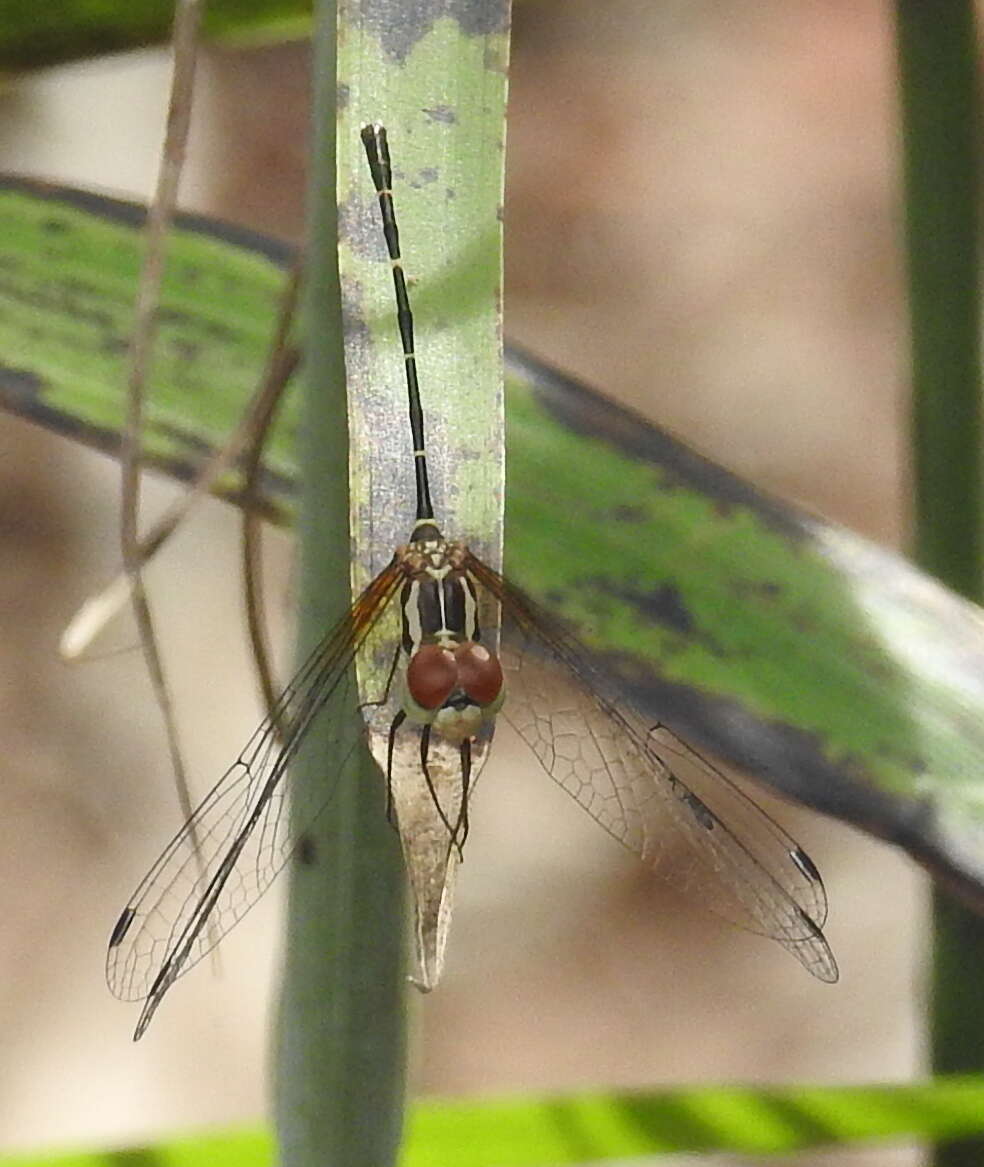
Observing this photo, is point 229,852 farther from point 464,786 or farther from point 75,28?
point 75,28

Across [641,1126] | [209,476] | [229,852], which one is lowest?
[641,1126]

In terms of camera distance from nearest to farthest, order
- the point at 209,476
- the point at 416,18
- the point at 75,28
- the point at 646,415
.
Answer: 1. the point at 416,18
2. the point at 209,476
3. the point at 75,28
4. the point at 646,415

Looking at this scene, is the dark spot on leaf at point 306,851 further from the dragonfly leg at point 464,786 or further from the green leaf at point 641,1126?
the green leaf at point 641,1126

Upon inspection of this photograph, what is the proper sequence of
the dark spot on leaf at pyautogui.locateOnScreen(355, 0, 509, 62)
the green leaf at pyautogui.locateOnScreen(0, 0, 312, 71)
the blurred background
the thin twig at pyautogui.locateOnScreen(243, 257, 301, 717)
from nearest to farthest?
the dark spot on leaf at pyautogui.locateOnScreen(355, 0, 509, 62)
the thin twig at pyautogui.locateOnScreen(243, 257, 301, 717)
the green leaf at pyautogui.locateOnScreen(0, 0, 312, 71)
the blurred background

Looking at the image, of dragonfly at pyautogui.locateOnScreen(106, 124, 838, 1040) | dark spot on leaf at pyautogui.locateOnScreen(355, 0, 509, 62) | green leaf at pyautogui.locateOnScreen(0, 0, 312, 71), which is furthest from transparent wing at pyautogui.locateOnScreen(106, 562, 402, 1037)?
green leaf at pyautogui.locateOnScreen(0, 0, 312, 71)

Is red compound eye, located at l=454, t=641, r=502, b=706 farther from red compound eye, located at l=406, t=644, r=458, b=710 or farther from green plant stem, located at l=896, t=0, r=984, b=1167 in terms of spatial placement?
green plant stem, located at l=896, t=0, r=984, b=1167

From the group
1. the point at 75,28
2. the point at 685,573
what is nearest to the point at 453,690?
the point at 685,573

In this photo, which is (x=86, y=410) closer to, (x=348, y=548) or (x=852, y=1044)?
(x=348, y=548)
